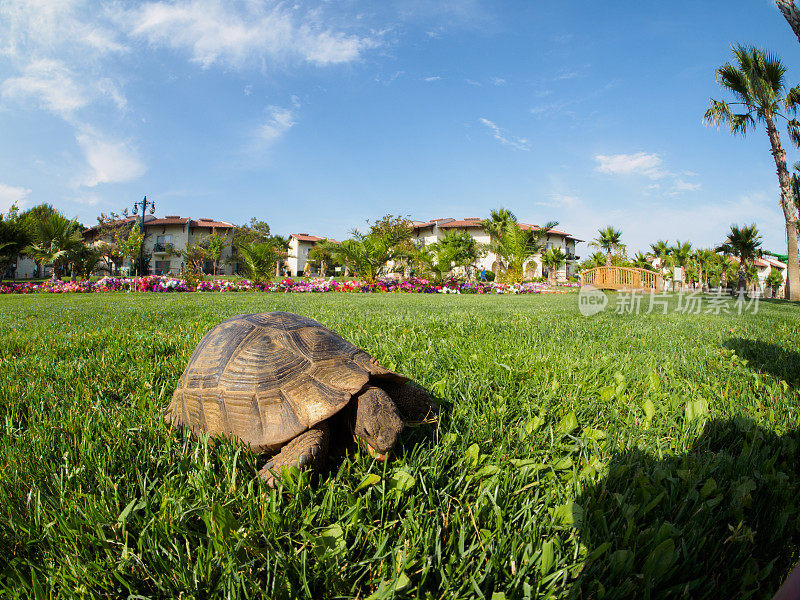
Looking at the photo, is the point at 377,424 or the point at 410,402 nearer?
the point at 377,424

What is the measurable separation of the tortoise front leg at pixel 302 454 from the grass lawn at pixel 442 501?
0.06m

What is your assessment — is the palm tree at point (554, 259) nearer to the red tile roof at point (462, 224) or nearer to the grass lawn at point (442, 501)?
the red tile roof at point (462, 224)

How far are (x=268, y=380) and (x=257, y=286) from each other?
66.5 ft

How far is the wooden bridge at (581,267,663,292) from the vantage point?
23062 mm

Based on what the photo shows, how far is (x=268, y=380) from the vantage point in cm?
183

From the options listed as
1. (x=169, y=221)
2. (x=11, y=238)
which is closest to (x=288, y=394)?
(x=11, y=238)

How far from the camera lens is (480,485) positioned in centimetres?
161

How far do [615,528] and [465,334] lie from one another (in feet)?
10.7

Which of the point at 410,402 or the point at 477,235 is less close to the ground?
the point at 477,235

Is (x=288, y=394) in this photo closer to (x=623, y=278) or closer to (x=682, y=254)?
(x=623, y=278)

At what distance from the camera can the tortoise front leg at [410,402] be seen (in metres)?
2.02

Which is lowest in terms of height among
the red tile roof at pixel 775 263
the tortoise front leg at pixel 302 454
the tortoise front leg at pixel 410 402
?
the tortoise front leg at pixel 302 454

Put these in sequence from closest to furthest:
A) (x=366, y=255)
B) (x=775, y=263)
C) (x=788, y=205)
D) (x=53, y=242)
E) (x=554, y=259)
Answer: (x=788, y=205), (x=366, y=255), (x=53, y=242), (x=554, y=259), (x=775, y=263)

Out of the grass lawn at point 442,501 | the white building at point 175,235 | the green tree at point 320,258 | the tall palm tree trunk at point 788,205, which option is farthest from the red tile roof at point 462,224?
the grass lawn at point 442,501
